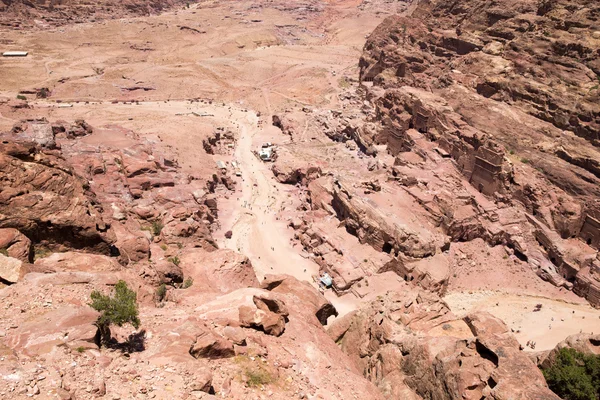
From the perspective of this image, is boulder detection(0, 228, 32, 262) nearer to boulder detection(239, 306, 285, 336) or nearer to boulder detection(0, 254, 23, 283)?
boulder detection(0, 254, 23, 283)

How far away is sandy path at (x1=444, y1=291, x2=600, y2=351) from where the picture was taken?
2869 cm

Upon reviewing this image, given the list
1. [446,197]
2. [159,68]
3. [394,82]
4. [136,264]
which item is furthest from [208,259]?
[159,68]

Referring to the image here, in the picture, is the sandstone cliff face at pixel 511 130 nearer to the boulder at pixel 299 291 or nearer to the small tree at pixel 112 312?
the boulder at pixel 299 291

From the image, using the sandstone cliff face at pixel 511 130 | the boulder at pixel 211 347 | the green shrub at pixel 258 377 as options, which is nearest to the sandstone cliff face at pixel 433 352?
the green shrub at pixel 258 377

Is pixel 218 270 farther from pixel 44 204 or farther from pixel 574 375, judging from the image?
pixel 574 375

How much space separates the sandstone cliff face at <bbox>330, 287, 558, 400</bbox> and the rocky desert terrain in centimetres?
9

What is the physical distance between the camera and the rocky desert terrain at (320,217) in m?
15.0

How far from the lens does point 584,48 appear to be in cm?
4647

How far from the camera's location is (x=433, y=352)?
18172mm

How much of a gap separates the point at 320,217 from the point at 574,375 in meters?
27.3

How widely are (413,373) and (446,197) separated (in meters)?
23.8

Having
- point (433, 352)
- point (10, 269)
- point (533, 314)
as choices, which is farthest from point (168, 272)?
point (533, 314)

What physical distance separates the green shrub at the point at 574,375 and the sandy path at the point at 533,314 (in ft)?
37.6

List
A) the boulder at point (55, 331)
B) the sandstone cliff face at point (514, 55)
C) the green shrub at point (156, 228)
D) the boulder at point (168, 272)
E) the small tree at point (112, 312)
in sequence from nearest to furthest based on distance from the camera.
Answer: the boulder at point (55, 331) → the small tree at point (112, 312) → the boulder at point (168, 272) → the green shrub at point (156, 228) → the sandstone cliff face at point (514, 55)
